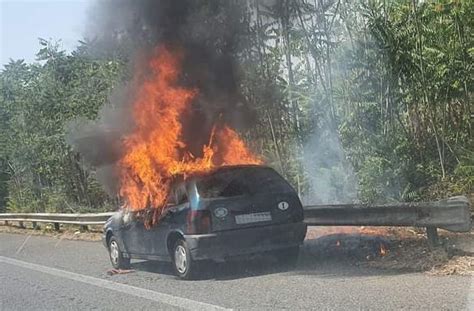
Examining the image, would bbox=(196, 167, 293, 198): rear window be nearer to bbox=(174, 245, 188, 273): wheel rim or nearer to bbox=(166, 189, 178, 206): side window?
bbox=(166, 189, 178, 206): side window

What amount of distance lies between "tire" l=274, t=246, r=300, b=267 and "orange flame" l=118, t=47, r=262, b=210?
70.6 inches

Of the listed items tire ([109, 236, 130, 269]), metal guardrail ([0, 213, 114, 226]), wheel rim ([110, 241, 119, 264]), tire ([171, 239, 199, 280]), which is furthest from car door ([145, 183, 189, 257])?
metal guardrail ([0, 213, 114, 226])

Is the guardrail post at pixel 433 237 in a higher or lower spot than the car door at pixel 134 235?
lower

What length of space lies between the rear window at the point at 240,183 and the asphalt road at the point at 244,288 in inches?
44.6

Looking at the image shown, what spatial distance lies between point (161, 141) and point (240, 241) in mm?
3188

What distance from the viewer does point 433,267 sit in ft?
24.0

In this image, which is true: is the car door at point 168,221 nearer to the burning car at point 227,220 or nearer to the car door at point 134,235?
the burning car at point 227,220

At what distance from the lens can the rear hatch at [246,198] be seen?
26.6ft

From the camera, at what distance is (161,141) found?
10.7 metres

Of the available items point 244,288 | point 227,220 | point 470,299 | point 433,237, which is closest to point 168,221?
point 227,220

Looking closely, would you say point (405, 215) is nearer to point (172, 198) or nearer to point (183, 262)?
point (183, 262)

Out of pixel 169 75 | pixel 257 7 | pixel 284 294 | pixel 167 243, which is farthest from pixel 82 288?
pixel 257 7

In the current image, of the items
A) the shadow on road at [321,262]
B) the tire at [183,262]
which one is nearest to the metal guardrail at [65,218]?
the shadow on road at [321,262]

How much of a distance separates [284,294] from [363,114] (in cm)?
674
